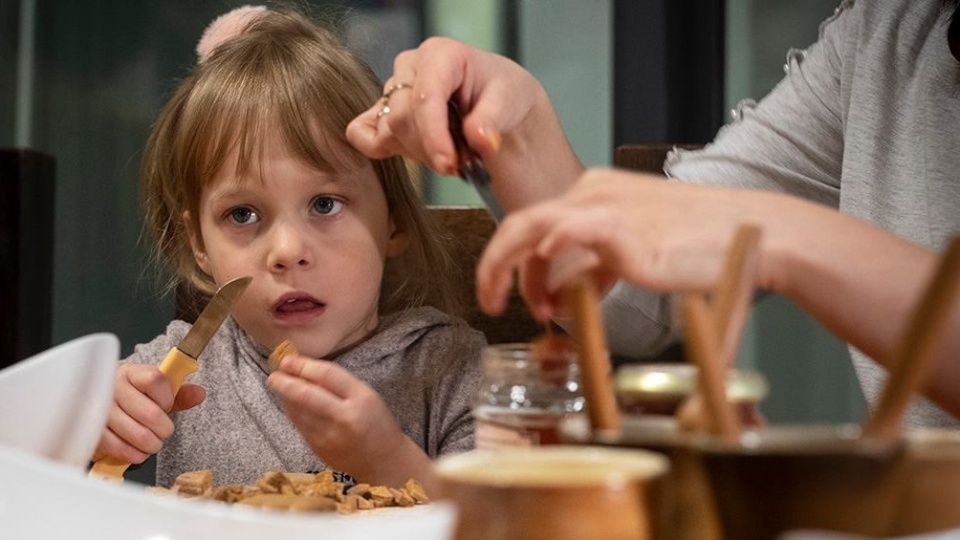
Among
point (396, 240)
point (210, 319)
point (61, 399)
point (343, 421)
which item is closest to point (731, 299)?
point (61, 399)

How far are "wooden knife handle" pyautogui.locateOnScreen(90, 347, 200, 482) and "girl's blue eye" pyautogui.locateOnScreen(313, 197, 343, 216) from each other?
47cm

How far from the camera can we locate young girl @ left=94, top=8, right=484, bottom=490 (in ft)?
4.45

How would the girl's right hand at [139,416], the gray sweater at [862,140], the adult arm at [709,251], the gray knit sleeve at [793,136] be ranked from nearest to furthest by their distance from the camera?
the adult arm at [709,251], the girl's right hand at [139,416], the gray sweater at [862,140], the gray knit sleeve at [793,136]

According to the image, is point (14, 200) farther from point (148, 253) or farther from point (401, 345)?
point (401, 345)

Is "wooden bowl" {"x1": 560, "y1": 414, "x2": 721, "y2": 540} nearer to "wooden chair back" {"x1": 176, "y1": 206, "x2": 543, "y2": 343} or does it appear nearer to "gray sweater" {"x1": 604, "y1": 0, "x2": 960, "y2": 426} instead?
"gray sweater" {"x1": 604, "y1": 0, "x2": 960, "y2": 426}

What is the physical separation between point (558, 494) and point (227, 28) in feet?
4.34

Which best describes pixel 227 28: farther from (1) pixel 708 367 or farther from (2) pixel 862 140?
(1) pixel 708 367

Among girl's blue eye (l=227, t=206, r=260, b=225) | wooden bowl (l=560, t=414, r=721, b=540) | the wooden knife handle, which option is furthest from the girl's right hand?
wooden bowl (l=560, t=414, r=721, b=540)

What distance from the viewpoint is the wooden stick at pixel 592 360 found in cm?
46

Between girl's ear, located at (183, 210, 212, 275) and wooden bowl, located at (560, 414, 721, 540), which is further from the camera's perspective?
girl's ear, located at (183, 210, 212, 275)

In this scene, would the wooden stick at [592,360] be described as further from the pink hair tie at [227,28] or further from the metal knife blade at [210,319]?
the pink hair tie at [227,28]

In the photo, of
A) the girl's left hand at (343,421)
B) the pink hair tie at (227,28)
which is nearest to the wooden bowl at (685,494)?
the girl's left hand at (343,421)

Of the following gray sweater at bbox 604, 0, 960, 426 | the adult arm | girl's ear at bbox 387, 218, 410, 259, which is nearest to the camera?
the adult arm

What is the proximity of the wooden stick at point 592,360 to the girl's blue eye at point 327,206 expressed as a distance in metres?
0.93
